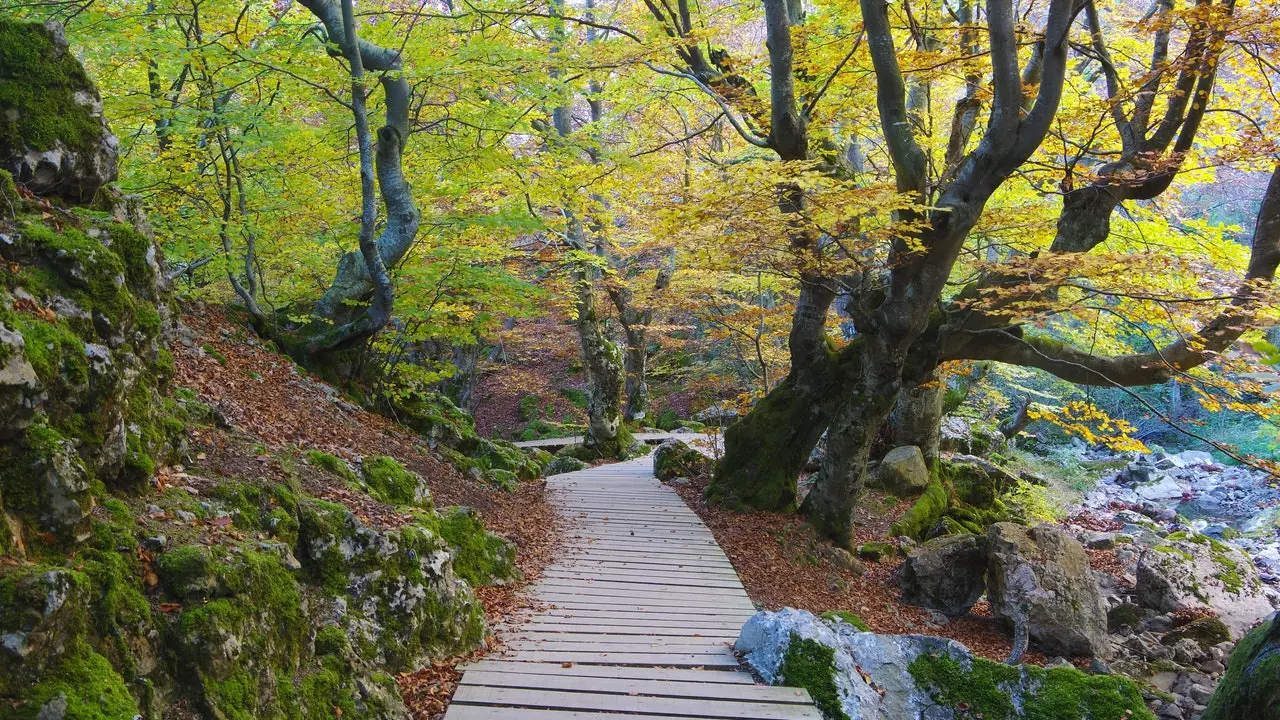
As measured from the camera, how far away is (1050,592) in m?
6.79

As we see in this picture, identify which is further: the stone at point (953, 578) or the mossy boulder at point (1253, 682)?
the stone at point (953, 578)

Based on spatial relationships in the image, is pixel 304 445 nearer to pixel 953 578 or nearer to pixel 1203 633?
pixel 953 578

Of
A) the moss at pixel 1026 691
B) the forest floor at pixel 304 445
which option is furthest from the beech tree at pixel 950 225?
the moss at pixel 1026 691

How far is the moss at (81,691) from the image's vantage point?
216cm

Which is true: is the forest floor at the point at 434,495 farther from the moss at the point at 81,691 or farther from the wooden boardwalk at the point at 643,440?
the wooden boardwalk at the point at 643,440

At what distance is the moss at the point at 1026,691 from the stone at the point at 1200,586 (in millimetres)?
4711

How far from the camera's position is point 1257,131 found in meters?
6.49

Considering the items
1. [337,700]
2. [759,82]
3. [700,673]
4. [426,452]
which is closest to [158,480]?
[337,700]

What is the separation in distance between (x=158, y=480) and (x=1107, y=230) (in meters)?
8.41

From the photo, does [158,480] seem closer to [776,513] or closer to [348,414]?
[348,414]

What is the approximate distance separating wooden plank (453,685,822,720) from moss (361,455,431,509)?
224 centimetres

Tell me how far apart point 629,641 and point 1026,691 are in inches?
97.9

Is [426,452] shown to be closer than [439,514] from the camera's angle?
No

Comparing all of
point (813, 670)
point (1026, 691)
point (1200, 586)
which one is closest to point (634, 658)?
point (813, 670)
